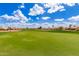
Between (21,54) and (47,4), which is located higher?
(47,4)

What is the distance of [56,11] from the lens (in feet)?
5.27

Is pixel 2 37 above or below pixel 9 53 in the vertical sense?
above

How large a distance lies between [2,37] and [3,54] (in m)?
0.15

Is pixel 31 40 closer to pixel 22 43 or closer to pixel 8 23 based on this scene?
pixel 22 43

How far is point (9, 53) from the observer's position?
156 cm

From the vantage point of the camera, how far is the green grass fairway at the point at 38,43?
156 cm

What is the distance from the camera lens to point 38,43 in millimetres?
1589

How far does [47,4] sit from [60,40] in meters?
0.32

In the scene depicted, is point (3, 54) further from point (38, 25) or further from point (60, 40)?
point (60, 40)

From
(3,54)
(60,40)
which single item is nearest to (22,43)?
(3,54)

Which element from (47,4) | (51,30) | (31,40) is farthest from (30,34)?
(47,4)

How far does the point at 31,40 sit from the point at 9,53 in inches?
8.3

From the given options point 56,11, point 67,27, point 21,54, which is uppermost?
point 56,11

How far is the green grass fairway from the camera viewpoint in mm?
1561
